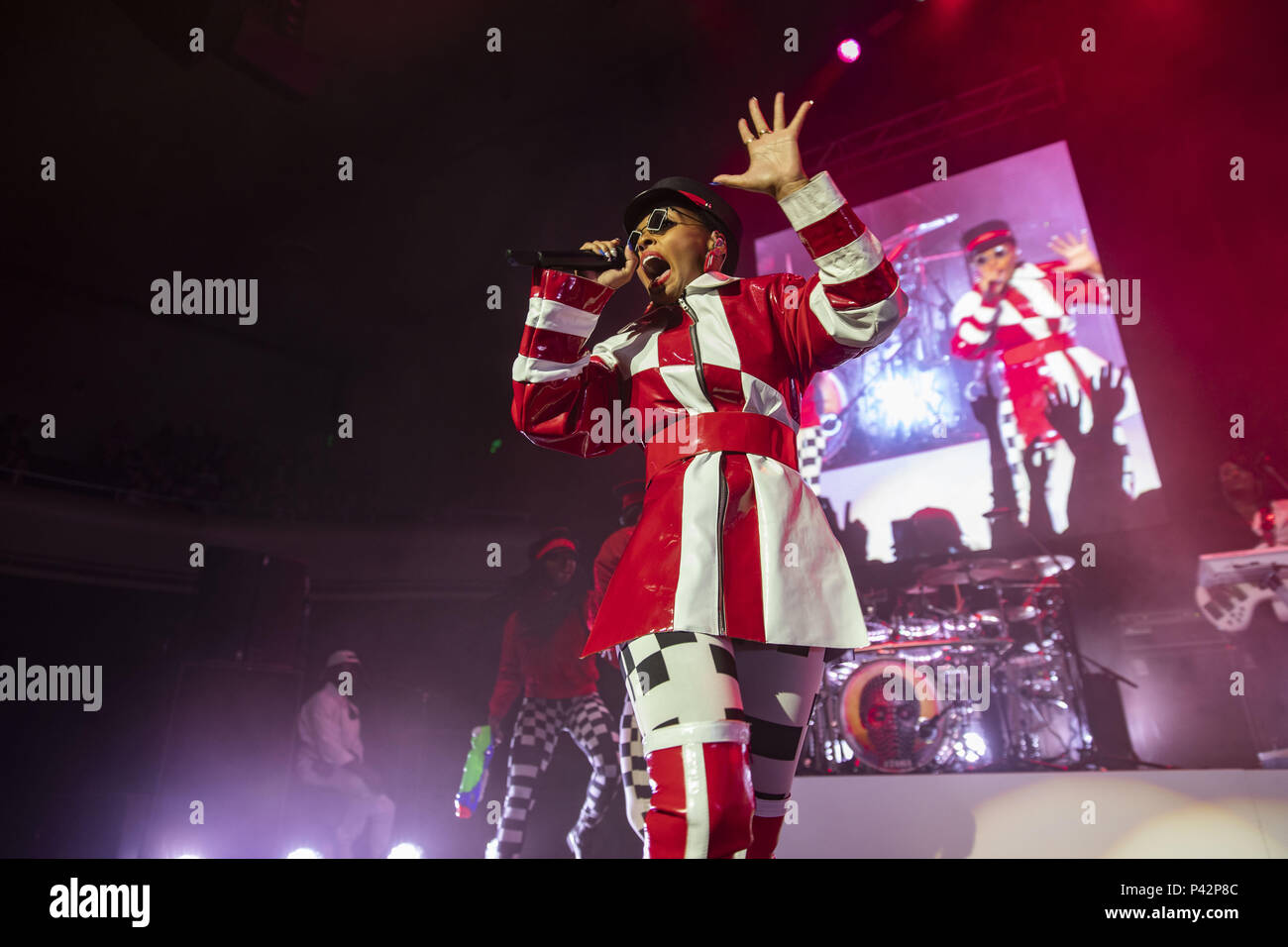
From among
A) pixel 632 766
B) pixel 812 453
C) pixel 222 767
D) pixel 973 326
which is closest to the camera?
pixel 632 766

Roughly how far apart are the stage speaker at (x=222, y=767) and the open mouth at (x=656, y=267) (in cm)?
472

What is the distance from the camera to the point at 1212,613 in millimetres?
4812

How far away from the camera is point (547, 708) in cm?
442

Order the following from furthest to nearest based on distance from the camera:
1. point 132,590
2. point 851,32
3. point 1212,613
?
point 132,590 < point 851,32 < point 1212,613

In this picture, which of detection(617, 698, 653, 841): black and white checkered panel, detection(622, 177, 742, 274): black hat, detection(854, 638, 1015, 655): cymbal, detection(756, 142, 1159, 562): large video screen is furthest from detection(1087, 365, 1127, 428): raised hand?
detection(622, 177, 742, 274): black hat

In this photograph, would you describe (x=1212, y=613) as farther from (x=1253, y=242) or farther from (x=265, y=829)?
(x=265, y=829)

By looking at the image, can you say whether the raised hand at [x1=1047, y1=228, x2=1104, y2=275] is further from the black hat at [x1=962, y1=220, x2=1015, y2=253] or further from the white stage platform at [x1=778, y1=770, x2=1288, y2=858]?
the white stage platform at [x1=778, y1=770, x2=1288, y2=858]

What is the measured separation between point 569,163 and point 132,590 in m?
5.86

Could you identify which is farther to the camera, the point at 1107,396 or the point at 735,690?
the point at 1107,396

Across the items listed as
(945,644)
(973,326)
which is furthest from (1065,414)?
(945,644)

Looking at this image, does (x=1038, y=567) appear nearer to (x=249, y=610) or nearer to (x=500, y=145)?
(x=249, y=610)

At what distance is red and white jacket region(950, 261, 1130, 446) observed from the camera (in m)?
5.39

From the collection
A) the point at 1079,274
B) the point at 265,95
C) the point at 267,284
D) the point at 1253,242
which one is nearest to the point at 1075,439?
the point at 1079,274

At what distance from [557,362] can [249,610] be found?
15.9 ft
